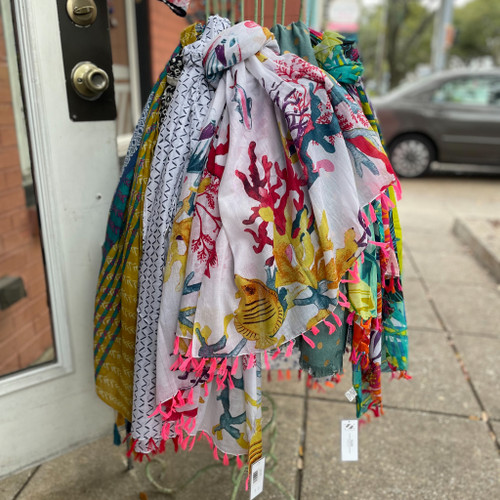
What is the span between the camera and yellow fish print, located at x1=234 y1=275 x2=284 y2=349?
1205mm

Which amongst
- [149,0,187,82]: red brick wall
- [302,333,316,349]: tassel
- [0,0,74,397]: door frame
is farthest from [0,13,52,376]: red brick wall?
[149,0,187,82]: red brick wall

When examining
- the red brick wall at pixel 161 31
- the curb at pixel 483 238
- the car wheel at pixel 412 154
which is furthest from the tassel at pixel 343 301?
the car wheel at pixel 412 154

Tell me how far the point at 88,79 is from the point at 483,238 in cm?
398

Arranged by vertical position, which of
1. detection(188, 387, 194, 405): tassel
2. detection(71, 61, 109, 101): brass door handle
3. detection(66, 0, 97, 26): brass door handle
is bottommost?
detection(188, 387, 194, 405): tassel

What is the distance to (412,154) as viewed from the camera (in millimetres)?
7566

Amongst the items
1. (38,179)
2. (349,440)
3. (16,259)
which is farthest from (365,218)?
(16,259)

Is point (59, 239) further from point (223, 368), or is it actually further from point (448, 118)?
point (448, 118)

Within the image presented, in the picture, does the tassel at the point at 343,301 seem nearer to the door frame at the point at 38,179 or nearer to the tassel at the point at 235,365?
the tassel at the point at 235,365

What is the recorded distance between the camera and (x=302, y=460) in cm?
200

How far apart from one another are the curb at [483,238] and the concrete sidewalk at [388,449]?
1011mm

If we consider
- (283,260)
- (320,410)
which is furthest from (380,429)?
(283,260)

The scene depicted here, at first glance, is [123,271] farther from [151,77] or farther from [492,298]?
[492,298]

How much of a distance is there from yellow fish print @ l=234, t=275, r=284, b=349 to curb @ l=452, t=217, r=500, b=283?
326 cm

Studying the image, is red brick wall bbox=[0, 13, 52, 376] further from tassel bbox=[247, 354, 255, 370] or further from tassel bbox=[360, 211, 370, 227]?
tassel bbox=[360, 211, 370, 227]
